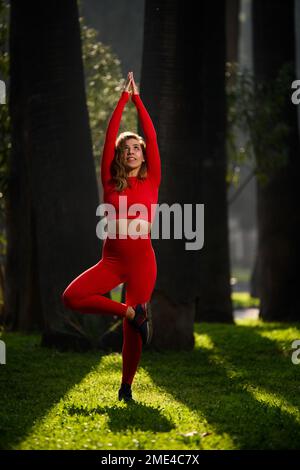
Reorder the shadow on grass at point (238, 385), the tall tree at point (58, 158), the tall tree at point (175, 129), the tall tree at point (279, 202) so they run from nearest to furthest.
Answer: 1. the shadow on grass at point (238, 385)
2. the tall tree at point (175, 129)
3. the tall tree at point (58, 158)
4. the tall tree at point (279, 202)

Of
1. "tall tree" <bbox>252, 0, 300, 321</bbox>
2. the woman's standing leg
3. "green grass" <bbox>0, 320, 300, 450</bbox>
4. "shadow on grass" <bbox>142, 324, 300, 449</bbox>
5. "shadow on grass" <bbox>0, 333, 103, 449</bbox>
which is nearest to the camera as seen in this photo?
"green grass" <bbox>0, 320, 300, 450</bbox>

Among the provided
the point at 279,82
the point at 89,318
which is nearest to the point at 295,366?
the point at 89,318

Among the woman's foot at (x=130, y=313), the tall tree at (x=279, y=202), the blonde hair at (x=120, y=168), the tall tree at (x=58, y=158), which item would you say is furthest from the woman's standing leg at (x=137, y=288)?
the tall tree at (x=279, y=202)

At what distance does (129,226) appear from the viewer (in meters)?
6.81

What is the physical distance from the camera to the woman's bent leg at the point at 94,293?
662 cm

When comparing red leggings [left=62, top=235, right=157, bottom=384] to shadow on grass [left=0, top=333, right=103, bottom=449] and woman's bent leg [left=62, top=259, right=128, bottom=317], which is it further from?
shadow on grass [left=0, top=333, right=103, bottom=449]

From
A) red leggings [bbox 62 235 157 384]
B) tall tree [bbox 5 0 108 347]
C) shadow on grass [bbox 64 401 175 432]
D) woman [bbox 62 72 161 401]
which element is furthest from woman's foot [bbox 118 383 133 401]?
tall tree [bbox 5 0 108 347]

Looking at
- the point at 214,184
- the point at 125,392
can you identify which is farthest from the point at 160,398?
the point at 214,184

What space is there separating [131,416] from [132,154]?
2019 millimetres

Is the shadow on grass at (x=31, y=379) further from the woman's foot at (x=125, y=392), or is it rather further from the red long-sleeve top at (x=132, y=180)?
the red long-sleeve top at (x=132, y=180)

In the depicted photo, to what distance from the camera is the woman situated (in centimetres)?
665

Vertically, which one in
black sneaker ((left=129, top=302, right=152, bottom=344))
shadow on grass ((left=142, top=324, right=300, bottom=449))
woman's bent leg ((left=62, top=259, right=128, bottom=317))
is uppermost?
woman's bent leg ((left=62, top=259, right=128, bottom=317))

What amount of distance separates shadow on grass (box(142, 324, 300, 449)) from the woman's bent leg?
1.02m

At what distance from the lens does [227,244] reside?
14398 mm
